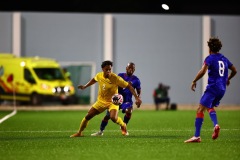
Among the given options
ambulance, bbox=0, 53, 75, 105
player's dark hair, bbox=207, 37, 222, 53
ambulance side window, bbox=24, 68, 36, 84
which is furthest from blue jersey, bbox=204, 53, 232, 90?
ambulance side window, bbox=24, 68, 36, 84

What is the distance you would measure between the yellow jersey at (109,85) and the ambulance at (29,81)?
24142mm

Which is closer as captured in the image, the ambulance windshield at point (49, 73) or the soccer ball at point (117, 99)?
the soccer ball at point (117, 99)

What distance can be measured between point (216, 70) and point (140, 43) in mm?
32638

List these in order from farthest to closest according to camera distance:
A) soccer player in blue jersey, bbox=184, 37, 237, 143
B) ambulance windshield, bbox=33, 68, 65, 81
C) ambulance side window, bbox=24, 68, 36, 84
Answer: ambulance windshield, bbox=33, 68, 65, 81, ambulance side window, bbox=24, 68, 36, 84, soccer player in blue jersey, bbox=184, 37, 237, 143

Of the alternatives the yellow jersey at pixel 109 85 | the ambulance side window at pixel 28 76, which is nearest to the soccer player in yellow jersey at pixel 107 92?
the yellow jersey at pixel 109 85

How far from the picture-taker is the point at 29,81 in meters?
42.7

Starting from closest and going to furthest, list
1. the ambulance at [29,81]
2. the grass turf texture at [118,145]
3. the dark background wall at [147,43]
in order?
1. the grass turf texture at [118,145]
2. the ambulance at [29,81]
3. the dark background wall at [147,43]

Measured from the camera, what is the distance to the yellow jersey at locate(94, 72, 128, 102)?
18.3m

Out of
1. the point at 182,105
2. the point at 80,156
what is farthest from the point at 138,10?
the point at 80,156

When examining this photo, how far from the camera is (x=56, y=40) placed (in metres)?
48.0

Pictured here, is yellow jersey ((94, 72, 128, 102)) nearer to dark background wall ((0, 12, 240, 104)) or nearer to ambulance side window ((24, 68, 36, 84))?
ambulance side window ((24, 68, 36, 84))

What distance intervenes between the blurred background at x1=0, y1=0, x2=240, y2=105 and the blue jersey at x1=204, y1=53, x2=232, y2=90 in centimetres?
3121

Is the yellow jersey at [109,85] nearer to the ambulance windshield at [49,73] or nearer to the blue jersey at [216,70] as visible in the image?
the blue jersey at [216,70]

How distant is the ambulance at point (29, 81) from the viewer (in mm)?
42594
